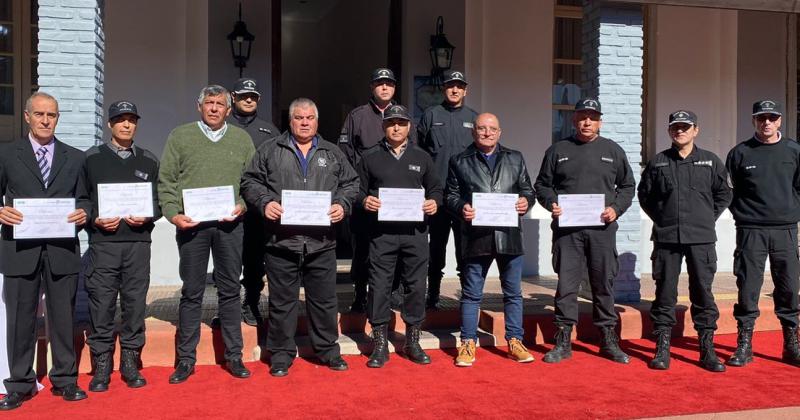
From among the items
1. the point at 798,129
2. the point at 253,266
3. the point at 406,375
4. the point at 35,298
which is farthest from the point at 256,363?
the point at 798,129

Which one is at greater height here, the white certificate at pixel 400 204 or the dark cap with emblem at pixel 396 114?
the dark cap with emblem at pixel 396 114

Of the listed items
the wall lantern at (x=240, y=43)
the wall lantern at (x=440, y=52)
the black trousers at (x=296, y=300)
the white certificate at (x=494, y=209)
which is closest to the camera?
the black trousers at (x=296, y=300)

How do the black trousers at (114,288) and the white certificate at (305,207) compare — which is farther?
the white certificate at (305,207)

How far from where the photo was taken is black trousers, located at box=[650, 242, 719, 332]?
218 inches

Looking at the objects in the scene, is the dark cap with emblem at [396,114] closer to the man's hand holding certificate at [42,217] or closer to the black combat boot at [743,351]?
the man's hand holding certificate at [42,217]

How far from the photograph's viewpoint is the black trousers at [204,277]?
5027 millimetres

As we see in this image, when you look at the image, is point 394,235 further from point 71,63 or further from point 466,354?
point 71,63

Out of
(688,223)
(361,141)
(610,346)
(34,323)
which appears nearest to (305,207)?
(361,141)

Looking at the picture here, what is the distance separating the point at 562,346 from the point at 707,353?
43.2 inches

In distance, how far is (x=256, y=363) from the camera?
560 centimetres

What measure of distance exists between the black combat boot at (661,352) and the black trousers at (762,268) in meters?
0.63

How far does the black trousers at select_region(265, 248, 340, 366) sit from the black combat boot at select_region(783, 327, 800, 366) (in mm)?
3570

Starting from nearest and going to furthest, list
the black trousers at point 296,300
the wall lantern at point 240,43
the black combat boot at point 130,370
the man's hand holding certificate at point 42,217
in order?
the man's hand holding certificate at point 42,217
the black combat boot at point 130,370
the black trousers at point 296,300
the wall lantern at point 240,43

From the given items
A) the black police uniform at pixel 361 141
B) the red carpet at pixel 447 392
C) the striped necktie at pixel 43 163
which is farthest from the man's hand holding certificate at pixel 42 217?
the black police uniform at pixel 361 141
